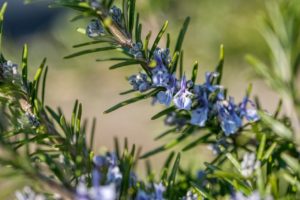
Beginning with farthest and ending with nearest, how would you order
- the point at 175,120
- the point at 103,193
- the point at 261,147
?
the point at 175,120
the point at 261,147
the point at 103,193

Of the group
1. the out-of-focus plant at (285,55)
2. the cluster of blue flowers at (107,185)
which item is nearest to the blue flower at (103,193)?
the cluster of blue flowers at (107,185)

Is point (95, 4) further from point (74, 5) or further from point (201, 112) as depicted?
point (201, 112)

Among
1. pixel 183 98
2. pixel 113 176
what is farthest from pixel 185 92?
pixel 113 176

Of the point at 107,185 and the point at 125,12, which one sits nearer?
the point at 107,185

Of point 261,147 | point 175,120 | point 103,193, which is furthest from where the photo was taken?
point 175,120

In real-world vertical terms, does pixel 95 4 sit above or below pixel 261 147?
above

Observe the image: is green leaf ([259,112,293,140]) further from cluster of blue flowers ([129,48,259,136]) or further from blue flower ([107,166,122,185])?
blue flower ([107,166,122,185])
